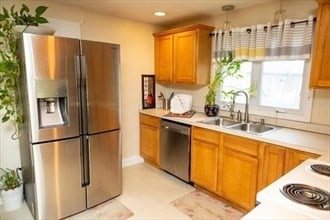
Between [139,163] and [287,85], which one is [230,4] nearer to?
[287,85]

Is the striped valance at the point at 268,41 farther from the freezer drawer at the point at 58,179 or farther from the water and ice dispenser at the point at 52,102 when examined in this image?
the freezer drawer at the point at 58,179

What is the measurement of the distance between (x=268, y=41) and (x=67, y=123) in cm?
234

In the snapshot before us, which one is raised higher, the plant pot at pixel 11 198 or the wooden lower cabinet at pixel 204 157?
the wooden lower cabinet at pixel 204 157

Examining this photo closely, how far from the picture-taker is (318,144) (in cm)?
193

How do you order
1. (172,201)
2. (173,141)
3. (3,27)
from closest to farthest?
(3,27)
(172,201)
(173,141)

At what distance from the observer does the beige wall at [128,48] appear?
299 centimetres

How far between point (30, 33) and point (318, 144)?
2.71 metres

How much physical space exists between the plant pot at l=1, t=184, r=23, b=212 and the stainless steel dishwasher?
70.5 inches

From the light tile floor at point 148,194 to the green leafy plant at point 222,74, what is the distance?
1.25 meters

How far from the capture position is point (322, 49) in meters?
1.90

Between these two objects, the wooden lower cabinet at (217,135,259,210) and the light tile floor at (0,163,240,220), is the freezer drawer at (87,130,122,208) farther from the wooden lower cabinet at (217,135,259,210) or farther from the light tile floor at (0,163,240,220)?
the wooden lower cabinet at (217,135,259,210)

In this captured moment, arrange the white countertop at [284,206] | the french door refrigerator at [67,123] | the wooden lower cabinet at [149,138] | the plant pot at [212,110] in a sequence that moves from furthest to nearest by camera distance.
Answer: the wooden lower cabinet at [149,138]
the plant pot at [212,110]
the french door refrigerator at [67,123]
the white countertop at [284,206]

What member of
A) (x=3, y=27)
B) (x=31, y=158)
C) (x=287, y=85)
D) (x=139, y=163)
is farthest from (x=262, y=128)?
(x=3, y=27)

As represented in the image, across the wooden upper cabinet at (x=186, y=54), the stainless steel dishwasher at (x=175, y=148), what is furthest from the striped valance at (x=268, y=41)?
the stainless steel dishwasher at (x=175, y=148)
